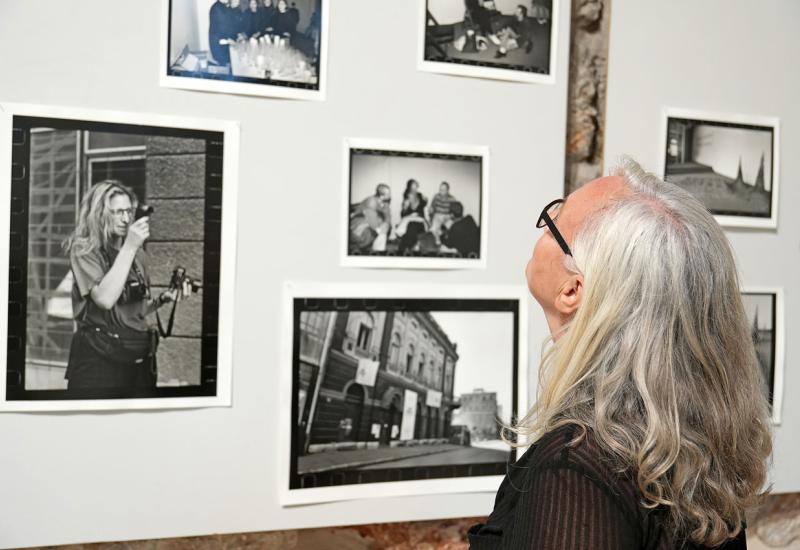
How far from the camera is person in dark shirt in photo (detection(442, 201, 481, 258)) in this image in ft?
4.32

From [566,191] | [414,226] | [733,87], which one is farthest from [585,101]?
[414,226]

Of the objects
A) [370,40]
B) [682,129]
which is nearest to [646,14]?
[682,129]

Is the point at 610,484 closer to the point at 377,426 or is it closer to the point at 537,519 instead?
the point at 537,519

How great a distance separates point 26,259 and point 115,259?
0.12 metres

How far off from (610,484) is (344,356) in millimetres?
630

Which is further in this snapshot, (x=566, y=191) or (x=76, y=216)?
(x=566, y=191)

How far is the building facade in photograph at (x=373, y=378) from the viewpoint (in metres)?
1.25

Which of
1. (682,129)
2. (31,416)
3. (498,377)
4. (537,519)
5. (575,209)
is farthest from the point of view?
(682,129)

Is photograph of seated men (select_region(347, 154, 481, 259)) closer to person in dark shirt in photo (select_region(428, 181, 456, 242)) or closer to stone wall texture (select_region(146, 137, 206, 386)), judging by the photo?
person in dark shirt in photo (select_region(428, 181, 456, 242))

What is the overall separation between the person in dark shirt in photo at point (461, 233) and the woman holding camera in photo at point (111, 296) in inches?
18.0

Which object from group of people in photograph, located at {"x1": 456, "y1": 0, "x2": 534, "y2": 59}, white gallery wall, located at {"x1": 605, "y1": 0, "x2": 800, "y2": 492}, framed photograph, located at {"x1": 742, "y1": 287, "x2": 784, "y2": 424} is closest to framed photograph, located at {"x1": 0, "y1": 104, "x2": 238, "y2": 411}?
group of people in photograph, located at {"x1": 456, "y1": 0, "x2": 534, "y2": 59}

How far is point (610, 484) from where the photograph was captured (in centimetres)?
70

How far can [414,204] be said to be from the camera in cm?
130

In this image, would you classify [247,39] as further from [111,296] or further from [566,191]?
[566,191]
